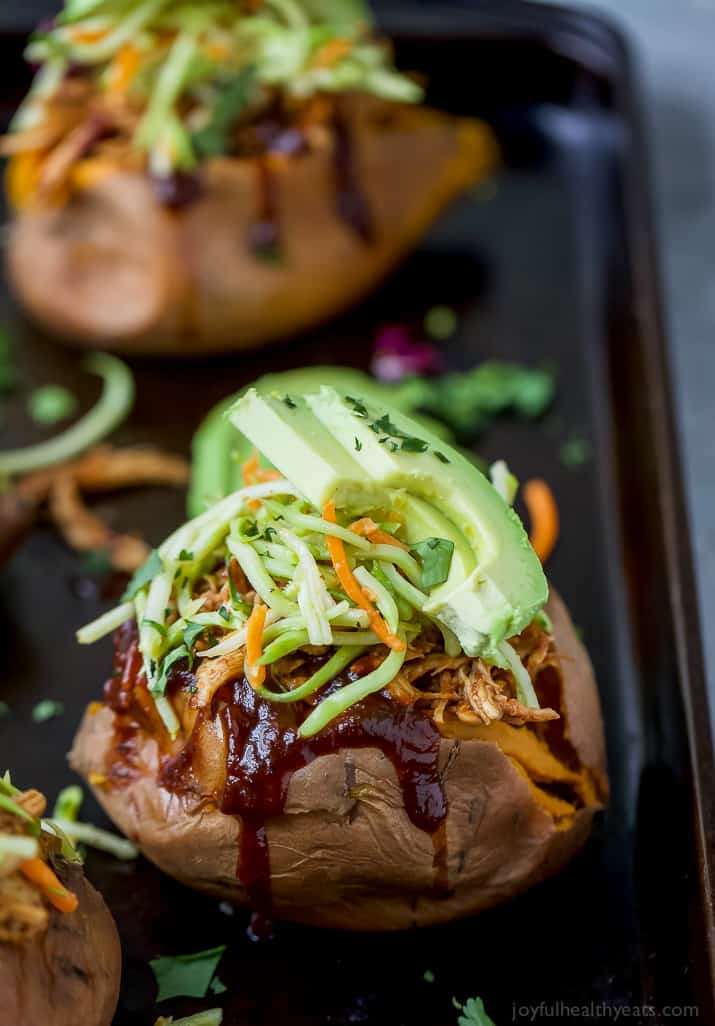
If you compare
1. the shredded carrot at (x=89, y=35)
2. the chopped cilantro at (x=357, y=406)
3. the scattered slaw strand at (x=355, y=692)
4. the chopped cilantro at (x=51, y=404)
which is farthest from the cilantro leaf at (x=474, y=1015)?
the shredded carrot at (x=89, y=35)

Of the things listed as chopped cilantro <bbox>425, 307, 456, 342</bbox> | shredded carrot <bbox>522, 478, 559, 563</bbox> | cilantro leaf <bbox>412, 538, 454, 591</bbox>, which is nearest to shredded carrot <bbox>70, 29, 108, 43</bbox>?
chopped cilantro <bbox>425, 307, 456, 342</bbox>

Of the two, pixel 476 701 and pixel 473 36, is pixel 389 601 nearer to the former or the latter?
pixel 476 701

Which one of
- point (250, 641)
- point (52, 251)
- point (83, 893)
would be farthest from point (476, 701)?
point (52, 251)

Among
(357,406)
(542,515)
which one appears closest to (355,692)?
(357,406)

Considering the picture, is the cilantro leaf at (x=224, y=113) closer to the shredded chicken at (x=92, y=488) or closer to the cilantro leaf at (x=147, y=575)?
the shredded chicken at (x=92, y=488)

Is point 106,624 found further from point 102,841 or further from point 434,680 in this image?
point 434,680
